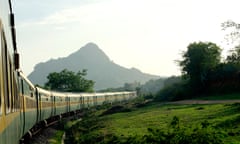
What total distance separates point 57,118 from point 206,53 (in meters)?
26.6

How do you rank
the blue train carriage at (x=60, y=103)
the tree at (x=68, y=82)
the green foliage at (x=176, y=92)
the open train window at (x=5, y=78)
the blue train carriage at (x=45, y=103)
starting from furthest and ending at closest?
the tree at (x=68, y=82) < the green foliage at (x=176, y=92) < the blue train carriage at (x=60, y=103) < the blue train carriage at (x=45, y=103) < the open train window at (x=5, y=78)

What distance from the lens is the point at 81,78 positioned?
357 feet

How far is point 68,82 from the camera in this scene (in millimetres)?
105750

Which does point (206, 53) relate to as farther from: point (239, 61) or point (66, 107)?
point (239, 61)

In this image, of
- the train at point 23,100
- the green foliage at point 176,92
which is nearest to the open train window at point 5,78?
the train at point 23,100

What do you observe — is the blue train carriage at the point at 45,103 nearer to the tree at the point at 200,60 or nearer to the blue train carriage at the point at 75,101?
the blue train carriage at the point at 75,101

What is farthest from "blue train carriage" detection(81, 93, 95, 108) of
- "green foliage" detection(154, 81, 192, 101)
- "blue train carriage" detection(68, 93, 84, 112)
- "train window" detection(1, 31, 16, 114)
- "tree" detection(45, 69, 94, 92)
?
"train window" detection(1, 31, 16, 114)

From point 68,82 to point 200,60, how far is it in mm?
46077

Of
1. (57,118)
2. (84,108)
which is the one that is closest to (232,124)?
(57,118)

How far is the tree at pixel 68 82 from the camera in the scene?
103 m

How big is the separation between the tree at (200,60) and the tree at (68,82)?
136 feet

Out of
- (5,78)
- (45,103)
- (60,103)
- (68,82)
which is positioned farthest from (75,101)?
(68,82)

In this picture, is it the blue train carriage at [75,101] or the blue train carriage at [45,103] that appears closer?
the blue train carriage at [45,103]

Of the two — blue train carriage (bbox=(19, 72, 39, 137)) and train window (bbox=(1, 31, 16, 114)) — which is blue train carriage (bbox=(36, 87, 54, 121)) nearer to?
blue train carriage (bbox=(19, 72, 39, 137))
